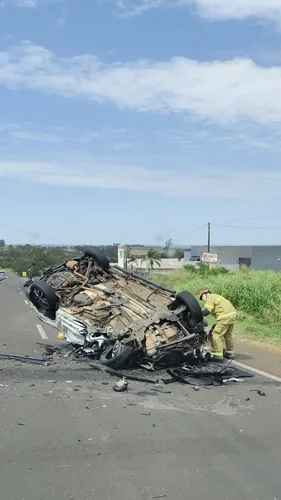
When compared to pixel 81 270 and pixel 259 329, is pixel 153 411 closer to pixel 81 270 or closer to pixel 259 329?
pixel 81 270

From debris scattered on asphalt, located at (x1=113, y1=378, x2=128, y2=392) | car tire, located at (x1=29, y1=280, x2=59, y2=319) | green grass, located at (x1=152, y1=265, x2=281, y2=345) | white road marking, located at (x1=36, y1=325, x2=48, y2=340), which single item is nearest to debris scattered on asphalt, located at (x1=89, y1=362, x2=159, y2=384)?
debris scattered on asphalt, located at (x1=113, y1=378, x2=128, y2=392)

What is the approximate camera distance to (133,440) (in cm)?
524

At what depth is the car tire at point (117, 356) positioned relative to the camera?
329 inches

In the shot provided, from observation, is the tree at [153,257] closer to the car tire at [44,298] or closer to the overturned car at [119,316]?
the overturned car at [119,316]

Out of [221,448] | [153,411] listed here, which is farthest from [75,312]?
[221,448]

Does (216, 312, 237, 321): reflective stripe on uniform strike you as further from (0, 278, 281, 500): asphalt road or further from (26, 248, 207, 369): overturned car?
(0, 278, 281, 500): asphalt road

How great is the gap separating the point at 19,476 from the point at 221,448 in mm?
1890

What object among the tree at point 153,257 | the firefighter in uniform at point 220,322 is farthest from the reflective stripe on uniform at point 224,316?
the tree at point 153,257

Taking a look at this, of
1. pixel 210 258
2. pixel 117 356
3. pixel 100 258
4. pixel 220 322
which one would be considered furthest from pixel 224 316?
pixel 210 258

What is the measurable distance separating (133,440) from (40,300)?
5.40 meters

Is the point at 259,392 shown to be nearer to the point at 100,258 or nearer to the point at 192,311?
the point at 192,311

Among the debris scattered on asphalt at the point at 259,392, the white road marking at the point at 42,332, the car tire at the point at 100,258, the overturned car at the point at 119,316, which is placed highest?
the car tire at the point at 100,258

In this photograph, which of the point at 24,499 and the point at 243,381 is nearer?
the point at 24,499

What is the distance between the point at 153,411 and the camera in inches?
250
